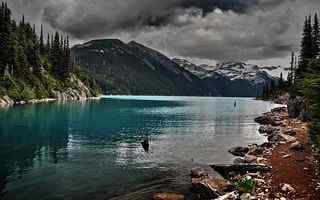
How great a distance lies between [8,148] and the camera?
147 feet

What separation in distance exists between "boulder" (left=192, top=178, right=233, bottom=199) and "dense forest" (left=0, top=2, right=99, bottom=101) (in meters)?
112

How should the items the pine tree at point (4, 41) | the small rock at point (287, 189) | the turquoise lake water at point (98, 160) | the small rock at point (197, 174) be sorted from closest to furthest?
the small rock at point (287, 189)
the turquoise lake water at point (98, 160)
the small rock at point (197, 174)
the pine tree at point (4, 41)

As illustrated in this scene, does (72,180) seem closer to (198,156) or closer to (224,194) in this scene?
(224,194)

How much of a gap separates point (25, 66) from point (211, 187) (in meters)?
143

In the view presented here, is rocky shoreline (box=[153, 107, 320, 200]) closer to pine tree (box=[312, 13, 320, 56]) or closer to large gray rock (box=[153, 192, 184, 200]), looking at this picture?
large gray rock (box=[153, 192, 184, 200])

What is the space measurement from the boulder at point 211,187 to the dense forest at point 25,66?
112 m

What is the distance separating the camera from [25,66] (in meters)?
153

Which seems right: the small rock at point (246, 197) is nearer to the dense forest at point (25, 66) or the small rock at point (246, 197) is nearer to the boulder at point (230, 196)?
the boulder at point (230, 196)

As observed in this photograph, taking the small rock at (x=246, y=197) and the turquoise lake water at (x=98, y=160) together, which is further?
the turquoise lake water at (x=98, y=160)

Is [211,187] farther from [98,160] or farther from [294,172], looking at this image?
[98,160]

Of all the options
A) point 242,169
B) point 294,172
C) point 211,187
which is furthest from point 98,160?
point 294,172

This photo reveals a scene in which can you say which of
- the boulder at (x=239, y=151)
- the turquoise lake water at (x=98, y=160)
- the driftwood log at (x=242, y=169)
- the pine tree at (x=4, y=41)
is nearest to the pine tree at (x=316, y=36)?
the turquoise lake water at (x=98, y=160)

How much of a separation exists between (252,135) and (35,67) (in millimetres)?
128176

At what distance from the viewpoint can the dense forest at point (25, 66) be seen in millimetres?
134625
